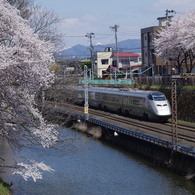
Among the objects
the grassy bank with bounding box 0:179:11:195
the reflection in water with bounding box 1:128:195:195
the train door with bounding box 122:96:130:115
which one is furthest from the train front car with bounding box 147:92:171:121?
the grassy bank with bounding box 0:179:11:195

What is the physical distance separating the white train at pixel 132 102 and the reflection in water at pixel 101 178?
6015 mm

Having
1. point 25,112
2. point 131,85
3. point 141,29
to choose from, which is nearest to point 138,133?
point 25,112

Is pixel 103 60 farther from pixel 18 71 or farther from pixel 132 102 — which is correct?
pixel 18 71

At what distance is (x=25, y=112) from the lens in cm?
1445

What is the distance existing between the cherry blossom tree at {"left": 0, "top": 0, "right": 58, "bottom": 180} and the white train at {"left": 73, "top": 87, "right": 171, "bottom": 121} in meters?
17.6

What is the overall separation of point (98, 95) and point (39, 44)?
30853 millimetres

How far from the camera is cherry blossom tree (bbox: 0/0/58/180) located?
12766 mm

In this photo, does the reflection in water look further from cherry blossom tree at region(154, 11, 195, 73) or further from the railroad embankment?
cherry blossom tree at region(154, 11, 195, 73)

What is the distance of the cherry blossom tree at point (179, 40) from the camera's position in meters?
38.5

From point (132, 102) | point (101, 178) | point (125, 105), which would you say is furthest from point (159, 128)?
point (101, 178)

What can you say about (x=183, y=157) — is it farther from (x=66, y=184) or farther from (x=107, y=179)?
(x=66, y=184)

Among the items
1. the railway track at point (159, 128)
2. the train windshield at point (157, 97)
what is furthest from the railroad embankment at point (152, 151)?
the train windshield at point (157, 97)

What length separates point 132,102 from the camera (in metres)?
35.3

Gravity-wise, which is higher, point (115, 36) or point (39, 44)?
point (115, 36)
